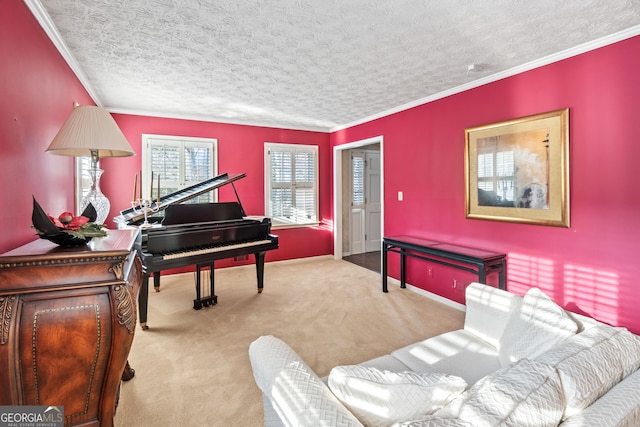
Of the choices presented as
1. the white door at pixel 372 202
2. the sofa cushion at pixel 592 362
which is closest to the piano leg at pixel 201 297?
the sofa cushion at pixel 592 362

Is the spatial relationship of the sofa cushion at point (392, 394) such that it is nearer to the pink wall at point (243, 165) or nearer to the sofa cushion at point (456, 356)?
the sofa cushion at point (456, 356)

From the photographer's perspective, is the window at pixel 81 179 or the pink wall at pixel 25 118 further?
the window at pixel 81 179

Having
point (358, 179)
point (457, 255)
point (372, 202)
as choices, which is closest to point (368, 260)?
point (372, 202)

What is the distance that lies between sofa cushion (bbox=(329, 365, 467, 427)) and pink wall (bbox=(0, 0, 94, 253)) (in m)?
1.85

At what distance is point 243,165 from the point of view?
17.2 ft

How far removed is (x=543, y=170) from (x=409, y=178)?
171 centimetres

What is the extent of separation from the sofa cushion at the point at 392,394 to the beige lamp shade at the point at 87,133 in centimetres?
184

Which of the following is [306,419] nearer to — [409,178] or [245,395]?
[245,395]

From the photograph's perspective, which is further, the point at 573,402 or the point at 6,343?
the point at 6,343

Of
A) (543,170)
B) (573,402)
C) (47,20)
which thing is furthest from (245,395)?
(543,170)

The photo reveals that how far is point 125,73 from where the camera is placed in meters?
3.10

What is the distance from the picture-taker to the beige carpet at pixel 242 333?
2012 millimetres

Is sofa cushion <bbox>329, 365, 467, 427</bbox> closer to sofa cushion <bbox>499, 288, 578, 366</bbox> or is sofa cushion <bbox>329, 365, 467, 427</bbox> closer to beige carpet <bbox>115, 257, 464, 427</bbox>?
sofa cushion <bbox>499, 288, 578, 366</bbox>

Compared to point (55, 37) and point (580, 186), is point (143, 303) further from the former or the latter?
point (580, 186)
